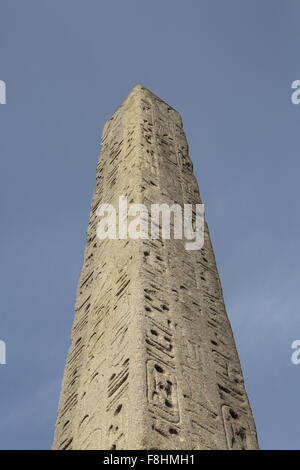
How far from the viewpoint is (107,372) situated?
548 centimetres

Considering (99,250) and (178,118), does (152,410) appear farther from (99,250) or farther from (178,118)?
(178,118)

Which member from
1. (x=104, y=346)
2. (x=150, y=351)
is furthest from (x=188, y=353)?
(x=104, y=346)

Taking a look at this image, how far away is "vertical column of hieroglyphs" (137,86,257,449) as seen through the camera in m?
4.84

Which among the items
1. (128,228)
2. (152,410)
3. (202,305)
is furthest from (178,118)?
(152,410)

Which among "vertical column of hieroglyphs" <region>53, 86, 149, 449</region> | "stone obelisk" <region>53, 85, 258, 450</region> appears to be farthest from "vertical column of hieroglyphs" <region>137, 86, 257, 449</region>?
"vertical column of hieroglyphs" <region>53, 86, 149, 449</region>

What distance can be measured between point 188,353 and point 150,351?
0.38 m

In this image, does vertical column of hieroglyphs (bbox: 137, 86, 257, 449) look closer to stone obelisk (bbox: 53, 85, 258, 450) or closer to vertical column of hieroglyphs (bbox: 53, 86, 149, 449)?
stone obelisk (bbox: 53, 85, 258, 450)

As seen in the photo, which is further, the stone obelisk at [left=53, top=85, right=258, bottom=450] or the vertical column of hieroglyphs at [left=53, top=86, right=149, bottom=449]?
the vertical column of hieroglyphs at [left=53, top=86, right=149, bottom=449]

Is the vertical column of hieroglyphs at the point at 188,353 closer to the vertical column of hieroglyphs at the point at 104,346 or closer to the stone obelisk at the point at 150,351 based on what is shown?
the stone obelisk at the point at 150,351

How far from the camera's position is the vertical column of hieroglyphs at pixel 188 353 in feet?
15.9

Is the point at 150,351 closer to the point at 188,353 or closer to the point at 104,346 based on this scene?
the point at 188,353

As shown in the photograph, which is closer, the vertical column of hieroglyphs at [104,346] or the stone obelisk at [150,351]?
the stone obelisk at [150,351]

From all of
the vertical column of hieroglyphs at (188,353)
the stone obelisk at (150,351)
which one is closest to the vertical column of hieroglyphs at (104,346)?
the stone obelisk at (150,351)

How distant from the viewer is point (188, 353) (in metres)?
5.54
